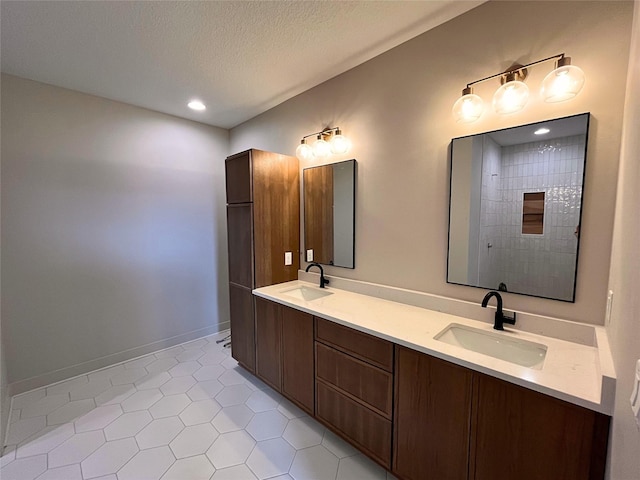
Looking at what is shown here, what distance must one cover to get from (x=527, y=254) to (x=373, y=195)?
3.42 feet

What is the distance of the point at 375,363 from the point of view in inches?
59.1

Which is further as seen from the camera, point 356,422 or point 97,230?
point 97,230

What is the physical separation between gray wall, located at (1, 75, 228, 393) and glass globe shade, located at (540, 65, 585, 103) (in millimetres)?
3223

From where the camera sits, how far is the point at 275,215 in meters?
2.49

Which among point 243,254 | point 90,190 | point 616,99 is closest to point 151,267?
point 90,190

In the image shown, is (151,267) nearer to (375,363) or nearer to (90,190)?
(90,190)

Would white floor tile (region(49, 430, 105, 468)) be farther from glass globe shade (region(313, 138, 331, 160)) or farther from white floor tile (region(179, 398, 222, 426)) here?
glass globe shade (region(313, 138, 331, 160))

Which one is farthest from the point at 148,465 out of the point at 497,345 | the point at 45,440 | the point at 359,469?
the point at 497,345

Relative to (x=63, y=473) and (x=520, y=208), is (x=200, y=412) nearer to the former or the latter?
(x=63, y=473)

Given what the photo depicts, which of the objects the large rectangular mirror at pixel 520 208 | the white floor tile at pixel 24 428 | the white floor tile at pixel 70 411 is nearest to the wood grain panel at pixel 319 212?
the large rectangular mirror at pixel 520 208

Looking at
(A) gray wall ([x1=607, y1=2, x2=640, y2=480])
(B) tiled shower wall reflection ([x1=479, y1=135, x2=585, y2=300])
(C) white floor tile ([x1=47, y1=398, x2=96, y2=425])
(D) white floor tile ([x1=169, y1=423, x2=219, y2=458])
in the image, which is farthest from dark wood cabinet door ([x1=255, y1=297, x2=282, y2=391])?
(A) gray wall ([x1=607, y1=2, x2=640, y2=480])

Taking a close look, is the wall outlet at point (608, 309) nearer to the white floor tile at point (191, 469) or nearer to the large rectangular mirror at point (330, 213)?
the large rectangular mirror at point (330, 213)

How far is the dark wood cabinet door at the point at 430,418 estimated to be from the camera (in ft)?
3.92

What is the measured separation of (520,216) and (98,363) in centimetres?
373
